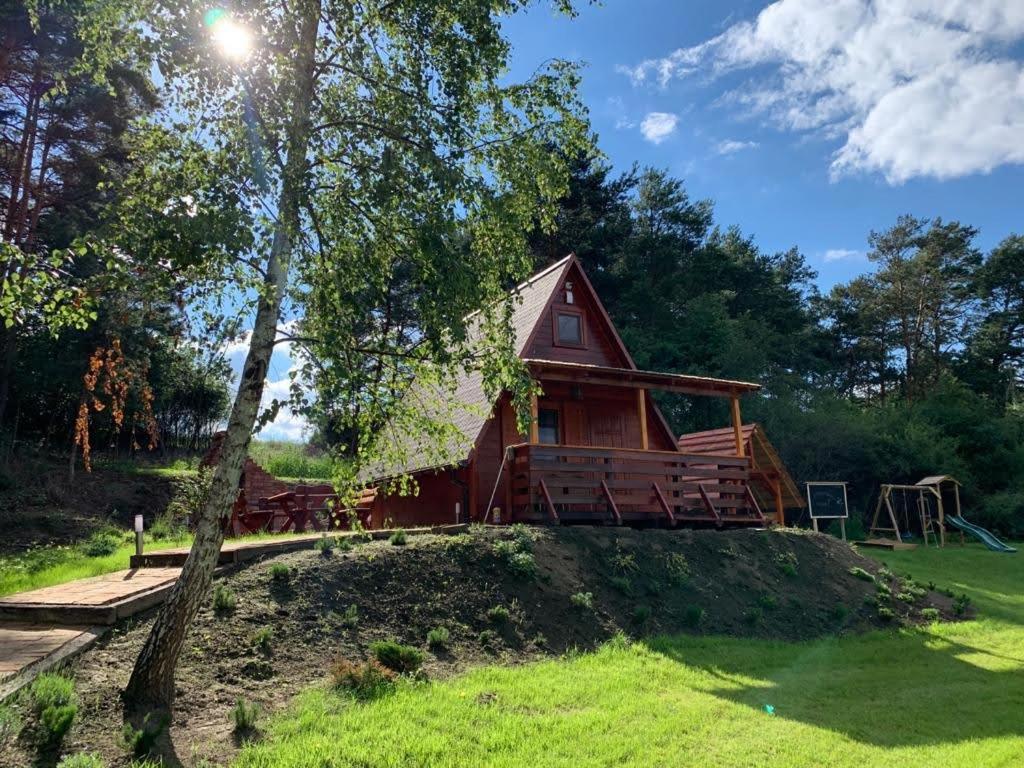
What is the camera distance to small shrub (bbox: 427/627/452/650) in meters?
7.56

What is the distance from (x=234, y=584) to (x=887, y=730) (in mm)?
7132

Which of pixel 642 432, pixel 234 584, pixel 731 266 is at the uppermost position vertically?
pixel 731 266

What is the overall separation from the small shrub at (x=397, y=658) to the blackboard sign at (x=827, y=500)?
18.9 m

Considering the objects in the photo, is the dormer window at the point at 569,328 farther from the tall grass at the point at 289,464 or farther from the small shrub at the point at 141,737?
the tall grass at the point at 289,464

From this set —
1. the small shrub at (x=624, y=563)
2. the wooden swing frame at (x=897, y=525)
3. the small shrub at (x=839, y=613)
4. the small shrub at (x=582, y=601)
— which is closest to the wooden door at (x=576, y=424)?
the small shrub at (x=624, y=563)

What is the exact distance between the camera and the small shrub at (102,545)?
12.8 m

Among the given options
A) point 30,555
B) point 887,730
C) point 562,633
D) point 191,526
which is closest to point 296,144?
point 562,633

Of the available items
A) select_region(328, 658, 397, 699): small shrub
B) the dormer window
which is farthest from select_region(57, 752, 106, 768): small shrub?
the dormer window

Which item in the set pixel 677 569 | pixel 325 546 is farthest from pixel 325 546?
pixel 677 569

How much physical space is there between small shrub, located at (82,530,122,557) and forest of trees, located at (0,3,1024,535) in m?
3.22

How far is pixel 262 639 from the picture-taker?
6.71 metres

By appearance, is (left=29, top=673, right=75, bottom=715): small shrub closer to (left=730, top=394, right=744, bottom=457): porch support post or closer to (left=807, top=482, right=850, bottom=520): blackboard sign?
(left=730, top=394, right=744, bottom=457): porch support post

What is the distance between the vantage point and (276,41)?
6.36m

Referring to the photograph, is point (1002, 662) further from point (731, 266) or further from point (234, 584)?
point (731, 266)
